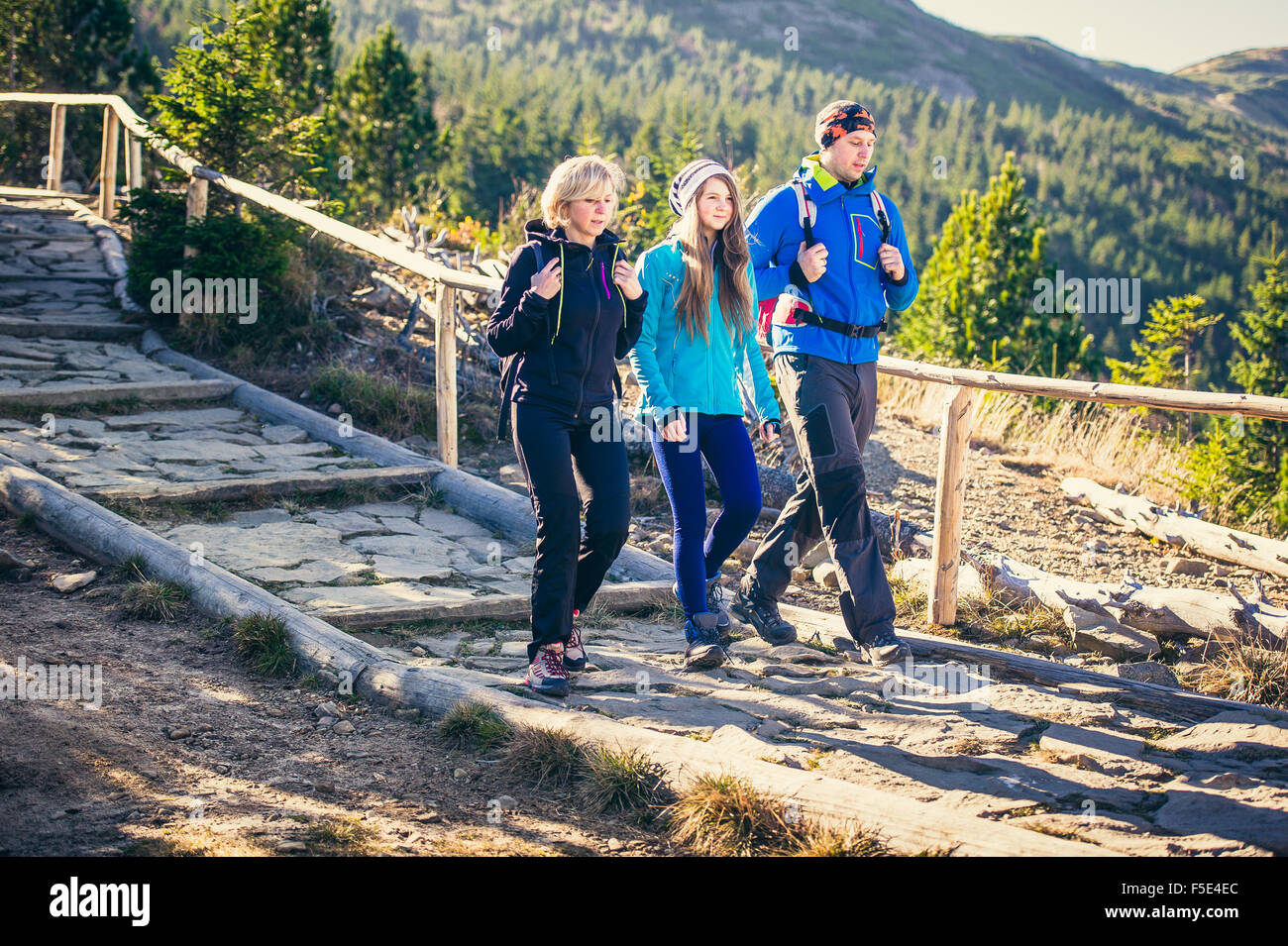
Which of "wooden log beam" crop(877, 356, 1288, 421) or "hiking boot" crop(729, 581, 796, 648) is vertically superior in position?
"wooden log beam" crop(877, 356, 1288, 421)

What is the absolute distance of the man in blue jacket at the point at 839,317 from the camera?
4.21m

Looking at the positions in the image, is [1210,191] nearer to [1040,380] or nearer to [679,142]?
[679,142]

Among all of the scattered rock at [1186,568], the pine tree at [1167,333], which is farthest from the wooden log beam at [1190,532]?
the pine tree at [1167,333]

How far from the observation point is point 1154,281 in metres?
108

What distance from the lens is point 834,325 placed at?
14.0 feet

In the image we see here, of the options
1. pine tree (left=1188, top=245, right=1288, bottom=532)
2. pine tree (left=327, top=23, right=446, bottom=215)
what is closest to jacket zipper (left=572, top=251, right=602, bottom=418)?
pine tree (left=1188, top=245, right=1288, bottom=532)

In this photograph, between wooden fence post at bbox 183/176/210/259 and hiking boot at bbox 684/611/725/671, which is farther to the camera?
wooden fence post at bbox 183/176/210/259

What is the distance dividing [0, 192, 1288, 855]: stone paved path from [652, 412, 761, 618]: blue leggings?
416mm

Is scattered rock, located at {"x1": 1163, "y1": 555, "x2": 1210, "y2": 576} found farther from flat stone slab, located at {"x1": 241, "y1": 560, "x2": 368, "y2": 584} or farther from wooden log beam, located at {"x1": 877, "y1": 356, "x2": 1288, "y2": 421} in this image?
flat stone slab, located at {"x1": 241, "y1": 560, "x2": 368, "y2": 584}

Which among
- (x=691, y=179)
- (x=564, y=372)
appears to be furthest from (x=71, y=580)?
(x=691, y=179)

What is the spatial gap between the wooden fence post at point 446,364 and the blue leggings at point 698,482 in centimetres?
247

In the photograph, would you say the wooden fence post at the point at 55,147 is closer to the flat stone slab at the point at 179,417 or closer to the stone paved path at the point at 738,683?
the stone paved path at the point at 738,683

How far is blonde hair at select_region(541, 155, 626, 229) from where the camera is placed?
12.3 ft
